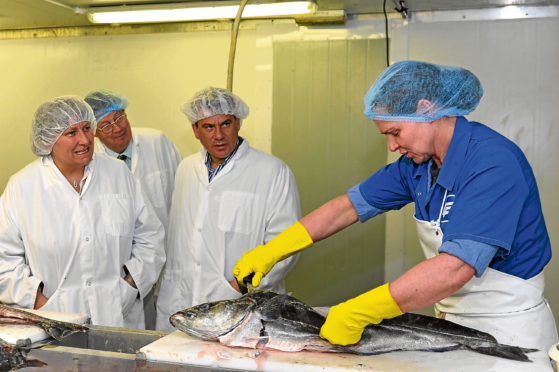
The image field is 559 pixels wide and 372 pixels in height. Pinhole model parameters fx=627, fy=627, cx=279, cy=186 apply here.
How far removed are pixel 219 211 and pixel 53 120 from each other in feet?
3.32

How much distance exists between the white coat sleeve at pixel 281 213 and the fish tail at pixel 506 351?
1.44 metres

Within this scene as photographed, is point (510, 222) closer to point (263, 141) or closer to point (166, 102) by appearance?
Answer: point (263, 141)

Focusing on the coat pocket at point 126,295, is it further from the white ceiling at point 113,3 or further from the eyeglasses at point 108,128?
the white ceiling at point 113,3

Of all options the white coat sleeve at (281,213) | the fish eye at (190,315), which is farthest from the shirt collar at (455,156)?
the white coat sleeve at (281,213)

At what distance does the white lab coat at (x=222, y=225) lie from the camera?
3.48 meters

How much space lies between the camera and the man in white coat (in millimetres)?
3488

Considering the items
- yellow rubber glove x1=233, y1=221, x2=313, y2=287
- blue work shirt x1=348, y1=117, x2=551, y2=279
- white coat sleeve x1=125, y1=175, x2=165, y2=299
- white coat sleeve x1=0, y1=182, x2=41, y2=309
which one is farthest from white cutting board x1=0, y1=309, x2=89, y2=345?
blue work shirt x1=348, y1=117, x2=551, y2=279

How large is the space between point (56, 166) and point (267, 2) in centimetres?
172

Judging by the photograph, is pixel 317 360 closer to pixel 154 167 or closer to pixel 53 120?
pixel 53 120

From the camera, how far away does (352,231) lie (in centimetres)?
464

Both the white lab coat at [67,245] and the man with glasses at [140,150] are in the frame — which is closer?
the white lab coat at [67,245]

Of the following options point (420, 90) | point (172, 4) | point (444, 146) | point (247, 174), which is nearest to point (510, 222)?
point (444, 146)

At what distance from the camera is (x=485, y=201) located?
203 cm

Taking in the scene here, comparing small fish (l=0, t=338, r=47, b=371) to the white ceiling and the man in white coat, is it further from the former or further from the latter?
the white ceiling
